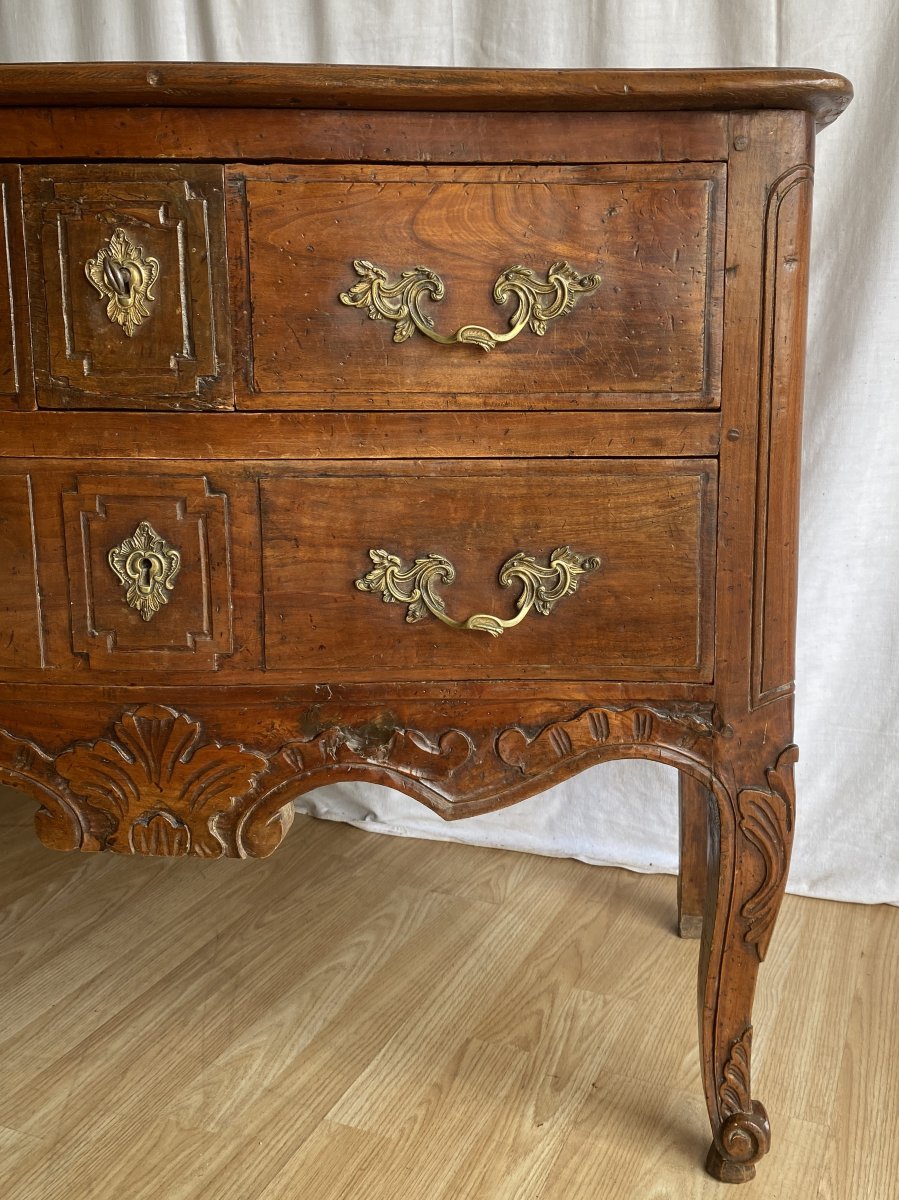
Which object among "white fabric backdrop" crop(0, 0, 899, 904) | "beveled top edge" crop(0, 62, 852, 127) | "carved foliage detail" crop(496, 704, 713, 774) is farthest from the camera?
"white fabric backdrop" crop(0, 0, 899, 904)

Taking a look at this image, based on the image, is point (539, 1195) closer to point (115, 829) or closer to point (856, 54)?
point (115, 829)

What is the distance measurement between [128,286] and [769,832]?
0.76 metres

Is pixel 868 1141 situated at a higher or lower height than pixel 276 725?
lower

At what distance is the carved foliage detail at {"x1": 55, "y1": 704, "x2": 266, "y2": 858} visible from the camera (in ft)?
3.39

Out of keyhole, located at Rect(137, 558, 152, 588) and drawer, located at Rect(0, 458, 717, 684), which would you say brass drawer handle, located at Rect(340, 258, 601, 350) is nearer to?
drawer, located at Rect(0, 458, 717, 684)

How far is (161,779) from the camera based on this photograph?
41.1 inches

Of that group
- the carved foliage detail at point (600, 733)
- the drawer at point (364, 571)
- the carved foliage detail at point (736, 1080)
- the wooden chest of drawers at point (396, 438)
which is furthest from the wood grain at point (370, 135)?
the carved foliage detail at point (736, 1080)

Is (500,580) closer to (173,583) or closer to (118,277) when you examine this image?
(173,583)

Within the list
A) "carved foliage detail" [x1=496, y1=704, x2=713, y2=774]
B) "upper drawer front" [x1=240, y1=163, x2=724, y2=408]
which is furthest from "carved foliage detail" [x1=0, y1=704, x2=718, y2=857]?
"upper drawer front" [x1=240, y1=163, x2=724, y2=408]

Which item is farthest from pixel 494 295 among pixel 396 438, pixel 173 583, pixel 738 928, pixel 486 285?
pixel 738 928

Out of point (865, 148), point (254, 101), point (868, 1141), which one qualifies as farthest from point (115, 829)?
point (865, 148)

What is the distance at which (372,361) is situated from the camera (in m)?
0.95

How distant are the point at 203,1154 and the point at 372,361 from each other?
2.61 ft

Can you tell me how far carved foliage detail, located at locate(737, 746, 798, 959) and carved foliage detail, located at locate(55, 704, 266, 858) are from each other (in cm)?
46
